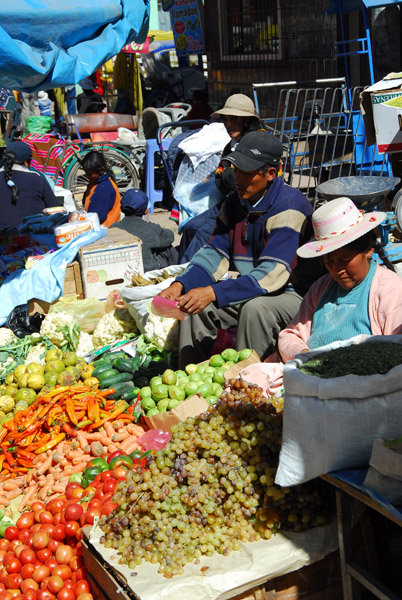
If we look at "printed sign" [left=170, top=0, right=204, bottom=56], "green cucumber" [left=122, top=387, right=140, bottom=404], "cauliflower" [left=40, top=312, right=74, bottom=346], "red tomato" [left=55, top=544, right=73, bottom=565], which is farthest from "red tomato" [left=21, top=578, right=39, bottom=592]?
"printed sign" [left=170, top=0, right=204, bottom=56]

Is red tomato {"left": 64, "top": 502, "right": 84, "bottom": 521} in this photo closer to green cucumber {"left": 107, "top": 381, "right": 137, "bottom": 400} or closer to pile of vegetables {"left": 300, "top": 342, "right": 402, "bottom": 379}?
pile of vegetables {"left": 300, "top": 342, "right": 402, "bottom": 379}

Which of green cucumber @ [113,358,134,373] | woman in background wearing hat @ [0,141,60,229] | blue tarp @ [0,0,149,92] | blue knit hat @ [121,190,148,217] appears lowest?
green cucumber @ [113,358,134,373]

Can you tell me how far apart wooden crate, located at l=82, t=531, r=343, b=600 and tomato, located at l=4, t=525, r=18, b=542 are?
860mm

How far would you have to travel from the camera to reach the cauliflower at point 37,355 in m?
5.20

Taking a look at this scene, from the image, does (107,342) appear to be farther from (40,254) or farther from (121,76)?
(121,76)

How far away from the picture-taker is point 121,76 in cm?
1636

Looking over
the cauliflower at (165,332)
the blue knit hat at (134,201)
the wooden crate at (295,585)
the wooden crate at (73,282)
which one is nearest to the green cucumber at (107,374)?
the cauliflower at (165,332)

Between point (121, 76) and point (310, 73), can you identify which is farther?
point (121, 76)

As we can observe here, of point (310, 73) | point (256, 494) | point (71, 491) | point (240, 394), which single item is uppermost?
point (310, 73)

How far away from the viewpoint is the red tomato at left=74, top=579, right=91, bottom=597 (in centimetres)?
271

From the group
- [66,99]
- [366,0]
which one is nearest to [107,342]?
[366,0]

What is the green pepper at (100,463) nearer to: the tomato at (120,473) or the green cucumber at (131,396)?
the tomato at (120,473)

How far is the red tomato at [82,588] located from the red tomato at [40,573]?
7.1 inches

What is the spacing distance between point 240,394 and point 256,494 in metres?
0.43
